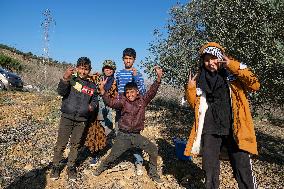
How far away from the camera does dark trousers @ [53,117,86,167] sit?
6.79 m

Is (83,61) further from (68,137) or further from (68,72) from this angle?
(68,137)

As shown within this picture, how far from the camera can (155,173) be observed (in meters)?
6.92

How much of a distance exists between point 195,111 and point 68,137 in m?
2.82

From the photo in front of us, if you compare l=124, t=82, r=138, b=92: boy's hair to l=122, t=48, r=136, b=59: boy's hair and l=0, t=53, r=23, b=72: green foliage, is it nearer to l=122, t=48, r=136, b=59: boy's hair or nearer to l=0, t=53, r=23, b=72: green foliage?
l=122, t=48, r=136, b=59: boy's hair

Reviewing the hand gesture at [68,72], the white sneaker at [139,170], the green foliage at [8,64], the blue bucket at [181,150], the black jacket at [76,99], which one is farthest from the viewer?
the green foliage at [8,64]

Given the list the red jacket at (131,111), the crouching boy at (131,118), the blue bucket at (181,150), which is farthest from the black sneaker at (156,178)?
the blue bucket at (181,150)

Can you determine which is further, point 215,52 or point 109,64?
point 109,64

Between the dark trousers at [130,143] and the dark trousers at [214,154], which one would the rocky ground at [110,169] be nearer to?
the dark trousers at [130,143]

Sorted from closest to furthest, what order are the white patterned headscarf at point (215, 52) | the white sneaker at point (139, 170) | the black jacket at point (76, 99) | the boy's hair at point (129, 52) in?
the white patterned headscarf at point (215, 52), the black jacket at point (76, 99), the boy's hair at point (129, 52), the white sneaker at point (139, 170)

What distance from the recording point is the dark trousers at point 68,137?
6.79 metres

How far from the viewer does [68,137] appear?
22.5ft

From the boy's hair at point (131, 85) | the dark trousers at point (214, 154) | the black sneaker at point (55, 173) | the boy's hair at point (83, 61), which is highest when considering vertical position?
the boy's hair at point (83, 61)

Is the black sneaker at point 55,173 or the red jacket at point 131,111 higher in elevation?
the red jacket at point 131,111

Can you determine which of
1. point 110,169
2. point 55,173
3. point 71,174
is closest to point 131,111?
point 110,169
